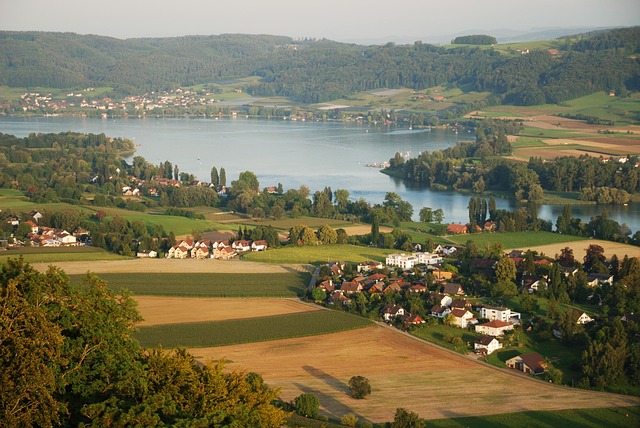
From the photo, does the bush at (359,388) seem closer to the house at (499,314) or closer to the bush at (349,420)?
the bush at (349,420)

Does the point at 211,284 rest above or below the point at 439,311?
below

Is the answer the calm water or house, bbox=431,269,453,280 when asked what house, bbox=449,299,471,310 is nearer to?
house, bbox=431,269,453,280

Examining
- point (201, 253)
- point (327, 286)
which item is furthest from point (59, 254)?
point (327, 286)

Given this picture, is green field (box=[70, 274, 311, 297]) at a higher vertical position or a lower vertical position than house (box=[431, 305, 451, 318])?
lower

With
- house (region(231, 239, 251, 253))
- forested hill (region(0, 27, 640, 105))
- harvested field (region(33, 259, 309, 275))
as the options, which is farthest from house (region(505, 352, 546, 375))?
forested hill (region(0, 27, 640, 105))

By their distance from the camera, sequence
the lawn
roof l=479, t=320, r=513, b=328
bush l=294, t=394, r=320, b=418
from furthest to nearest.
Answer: roof l=479, t=320, r=513, b=328
the lawn
bush l=294, t=394, r=320, b=418

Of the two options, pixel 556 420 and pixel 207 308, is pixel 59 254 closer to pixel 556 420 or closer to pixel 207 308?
pixel 207 308

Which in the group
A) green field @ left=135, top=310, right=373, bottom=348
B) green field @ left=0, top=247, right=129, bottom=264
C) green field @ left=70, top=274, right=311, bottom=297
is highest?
green field @ left=0, top=247, right=129, bottom=264
